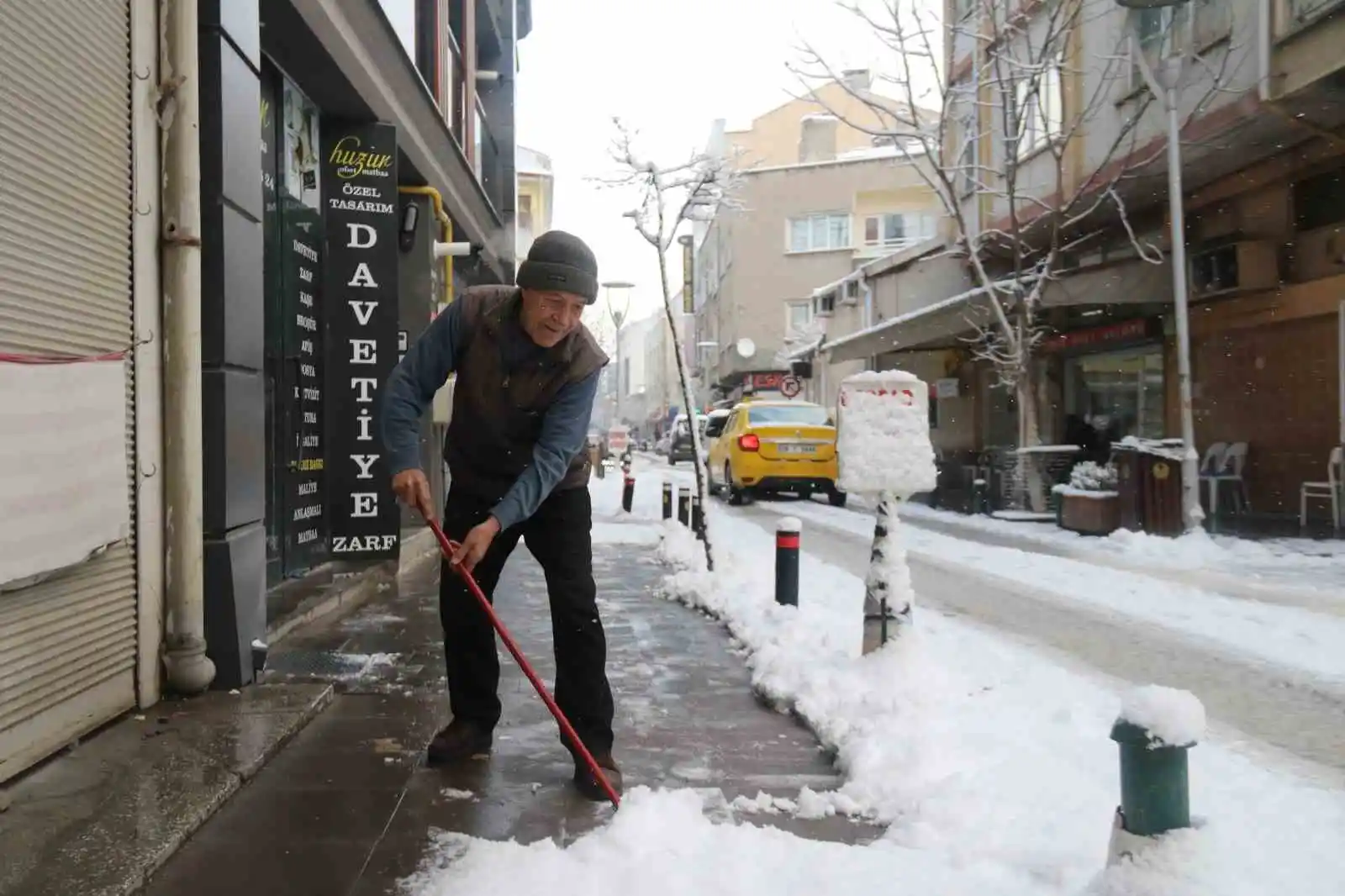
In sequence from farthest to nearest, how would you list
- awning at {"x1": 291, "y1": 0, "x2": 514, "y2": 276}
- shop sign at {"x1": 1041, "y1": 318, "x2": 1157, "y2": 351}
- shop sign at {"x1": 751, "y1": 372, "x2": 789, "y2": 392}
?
shop sign at {"x1": 751, "y1": 372, "x2": 789, "y2": 392} → shop sign at {"x1": 1041, "y1": 318, "x2": 1157, "y2": 351} → awning at {"x1": 291, "y1": 0, "x2": 514, "y2": 276}

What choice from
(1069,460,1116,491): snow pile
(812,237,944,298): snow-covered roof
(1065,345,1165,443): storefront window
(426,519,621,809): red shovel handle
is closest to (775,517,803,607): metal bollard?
(426,519,621,809): red shovel handle

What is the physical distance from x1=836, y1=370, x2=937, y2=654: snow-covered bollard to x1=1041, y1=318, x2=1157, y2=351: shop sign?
1357cm

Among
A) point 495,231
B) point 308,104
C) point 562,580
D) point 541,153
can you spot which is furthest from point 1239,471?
point 541,153

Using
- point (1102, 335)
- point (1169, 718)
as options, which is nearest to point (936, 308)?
point (1102, 335)

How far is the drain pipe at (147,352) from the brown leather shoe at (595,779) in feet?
6.15

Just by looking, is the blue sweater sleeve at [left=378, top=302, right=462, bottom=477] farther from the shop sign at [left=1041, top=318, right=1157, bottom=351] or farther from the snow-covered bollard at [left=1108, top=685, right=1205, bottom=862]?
the shop sign at [left=1041, top=318, right=1157, bottom=351]

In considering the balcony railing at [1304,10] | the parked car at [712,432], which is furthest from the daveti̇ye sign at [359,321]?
the parked car at [712,432]

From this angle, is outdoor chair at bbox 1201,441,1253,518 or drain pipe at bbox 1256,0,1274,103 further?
outdoor chair at bbox 1201,441,1253,518

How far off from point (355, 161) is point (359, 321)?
124cm

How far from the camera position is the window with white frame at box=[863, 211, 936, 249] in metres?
45.5

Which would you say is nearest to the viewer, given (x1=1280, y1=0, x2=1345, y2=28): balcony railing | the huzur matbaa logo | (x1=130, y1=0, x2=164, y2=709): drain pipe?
(x1=130, y1=0, x2=164, y2=709): drain pipe

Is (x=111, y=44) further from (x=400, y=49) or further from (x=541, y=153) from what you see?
(x=541, y=153)

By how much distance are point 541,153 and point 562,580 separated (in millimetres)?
47142

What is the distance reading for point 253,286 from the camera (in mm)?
5074
